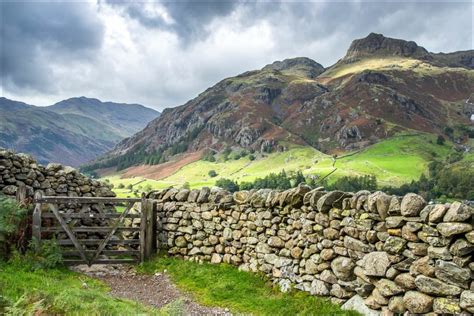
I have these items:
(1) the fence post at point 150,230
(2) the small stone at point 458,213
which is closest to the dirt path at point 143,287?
(1) the fence post at point 150,230

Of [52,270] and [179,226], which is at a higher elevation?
[179,226]

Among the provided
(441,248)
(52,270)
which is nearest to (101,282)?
(52,270)

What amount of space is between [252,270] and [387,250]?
501 cm

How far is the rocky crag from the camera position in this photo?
1493 cm

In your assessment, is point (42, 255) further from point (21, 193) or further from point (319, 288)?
point (319, 288)

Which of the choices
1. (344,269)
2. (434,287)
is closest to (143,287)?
(344,269)

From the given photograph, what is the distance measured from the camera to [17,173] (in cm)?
1530

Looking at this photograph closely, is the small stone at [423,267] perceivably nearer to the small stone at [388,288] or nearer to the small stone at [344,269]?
the small stone at [388,288]

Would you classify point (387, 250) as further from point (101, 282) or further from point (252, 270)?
point (101, 282)

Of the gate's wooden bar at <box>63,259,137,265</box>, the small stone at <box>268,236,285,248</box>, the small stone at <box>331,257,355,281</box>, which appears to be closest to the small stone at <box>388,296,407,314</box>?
the small stone at <box>331,257,355,281</box>

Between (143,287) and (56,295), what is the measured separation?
14.1ft

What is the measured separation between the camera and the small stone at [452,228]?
6.69 metres

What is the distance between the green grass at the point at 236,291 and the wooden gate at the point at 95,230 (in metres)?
1.11

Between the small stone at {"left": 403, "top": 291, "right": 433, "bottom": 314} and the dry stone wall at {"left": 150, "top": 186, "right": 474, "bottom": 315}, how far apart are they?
Answer: 0.06ft
